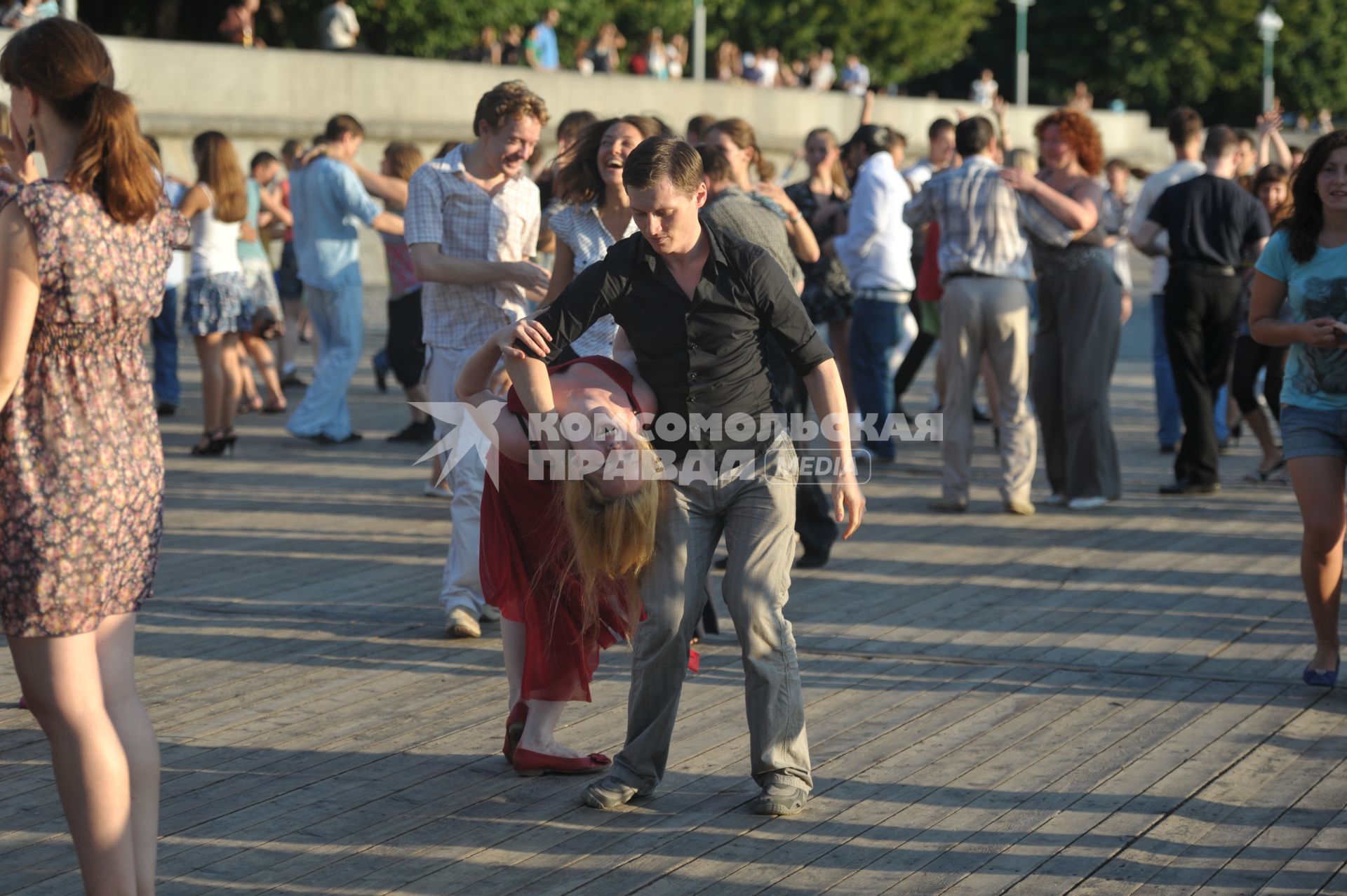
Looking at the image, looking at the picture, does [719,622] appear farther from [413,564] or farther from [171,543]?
[171,543]

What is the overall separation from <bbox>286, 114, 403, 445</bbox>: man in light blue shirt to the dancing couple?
266 inches

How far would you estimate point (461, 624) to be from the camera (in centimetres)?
664

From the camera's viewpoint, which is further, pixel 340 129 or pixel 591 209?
pixel 340 129

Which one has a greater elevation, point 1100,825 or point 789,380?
point 789,380

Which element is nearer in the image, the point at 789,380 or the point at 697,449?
the point at 697,449

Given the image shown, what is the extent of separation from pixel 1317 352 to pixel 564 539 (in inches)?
111

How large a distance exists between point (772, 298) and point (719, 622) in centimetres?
294

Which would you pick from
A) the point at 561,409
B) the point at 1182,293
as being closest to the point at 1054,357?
the point at 1182,293

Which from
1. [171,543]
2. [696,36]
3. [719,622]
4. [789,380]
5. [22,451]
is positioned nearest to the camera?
[22,451]

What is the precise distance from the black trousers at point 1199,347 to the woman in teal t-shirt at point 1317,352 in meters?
3.98

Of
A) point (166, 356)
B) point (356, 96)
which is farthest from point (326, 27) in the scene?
point (166, 356)

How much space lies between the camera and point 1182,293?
32.9ft

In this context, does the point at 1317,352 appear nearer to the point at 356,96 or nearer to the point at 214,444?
the point at 214,444

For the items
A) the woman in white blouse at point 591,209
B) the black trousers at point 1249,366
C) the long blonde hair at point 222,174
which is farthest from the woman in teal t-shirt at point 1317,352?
the long blonde hair at point 222,174
